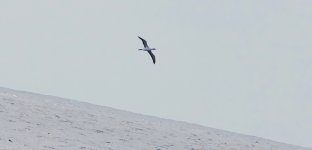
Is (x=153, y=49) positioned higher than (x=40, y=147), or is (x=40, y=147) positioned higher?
(x=153, y=49)

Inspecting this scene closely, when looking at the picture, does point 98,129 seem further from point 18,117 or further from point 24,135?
point 24,135

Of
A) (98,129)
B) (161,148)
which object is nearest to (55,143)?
(161,148)

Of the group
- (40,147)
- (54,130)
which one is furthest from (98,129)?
(40,147)

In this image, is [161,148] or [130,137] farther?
[130,137]

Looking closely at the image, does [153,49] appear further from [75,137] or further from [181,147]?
[181,147]

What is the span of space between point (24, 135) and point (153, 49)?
324 inches

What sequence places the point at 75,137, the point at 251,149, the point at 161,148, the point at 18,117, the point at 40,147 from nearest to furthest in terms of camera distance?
the point at 40,147 → the point at 75,137 → the point at 161,148 → the point at 18,117 → the point at 251,149

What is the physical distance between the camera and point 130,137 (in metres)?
55.2

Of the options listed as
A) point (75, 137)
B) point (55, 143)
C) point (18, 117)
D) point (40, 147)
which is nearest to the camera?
point (40, 147)

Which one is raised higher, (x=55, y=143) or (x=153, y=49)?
(x=153, y=49)

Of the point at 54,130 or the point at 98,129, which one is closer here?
the point at 54,130

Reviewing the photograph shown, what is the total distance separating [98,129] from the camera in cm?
5703

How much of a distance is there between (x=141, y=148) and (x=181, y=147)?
19.0 ft

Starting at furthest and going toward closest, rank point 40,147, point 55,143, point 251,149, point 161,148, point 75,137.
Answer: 1. point 251,149
2. point 161,148
3. point 75,137
4. point 55,143
5. point 40,147
